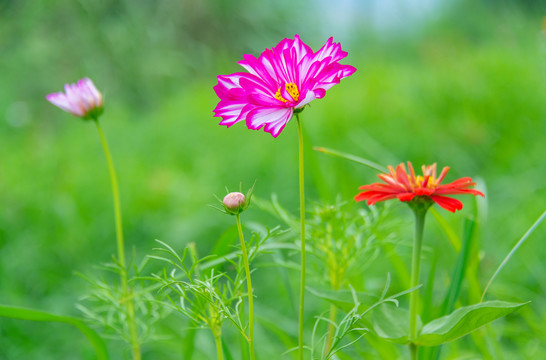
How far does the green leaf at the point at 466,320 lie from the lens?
406 millimetres

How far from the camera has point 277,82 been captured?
15.9 inches

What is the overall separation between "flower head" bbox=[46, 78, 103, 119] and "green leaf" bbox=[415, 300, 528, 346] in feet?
1.31

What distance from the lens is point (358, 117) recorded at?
174 centimetres

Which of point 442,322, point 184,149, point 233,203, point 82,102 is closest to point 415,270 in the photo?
point 442,322

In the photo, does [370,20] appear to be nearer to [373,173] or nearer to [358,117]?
[358,117]

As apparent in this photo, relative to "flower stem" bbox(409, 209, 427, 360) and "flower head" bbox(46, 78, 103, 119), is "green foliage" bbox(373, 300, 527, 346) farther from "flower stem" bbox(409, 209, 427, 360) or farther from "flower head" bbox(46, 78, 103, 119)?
"flower head" bbox(46, 78, 103, 119)

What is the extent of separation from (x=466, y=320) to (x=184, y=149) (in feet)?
4.58

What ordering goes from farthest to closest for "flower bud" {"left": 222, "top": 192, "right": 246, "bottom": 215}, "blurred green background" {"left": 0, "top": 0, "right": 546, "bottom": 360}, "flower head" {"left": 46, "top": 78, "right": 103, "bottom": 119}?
"blurred green background" {"left": 0, "top": 0, "right": 546, "bottom": 360} < "flower head" {"left": 46, "top": 78, "right": 103, "bottom": 119} < "flower bud" {"left": 222, "top": 192, "right": 246, "bottom": 215}

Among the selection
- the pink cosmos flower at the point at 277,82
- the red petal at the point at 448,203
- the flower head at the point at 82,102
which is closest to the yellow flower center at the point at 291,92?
the pink cosmos flower at the point at 277,82

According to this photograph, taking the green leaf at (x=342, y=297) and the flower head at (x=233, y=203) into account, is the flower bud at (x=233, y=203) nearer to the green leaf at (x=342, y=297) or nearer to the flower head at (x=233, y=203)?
the flower head at (x=233, y=203)

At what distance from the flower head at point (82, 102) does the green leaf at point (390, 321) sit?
1.17 ft

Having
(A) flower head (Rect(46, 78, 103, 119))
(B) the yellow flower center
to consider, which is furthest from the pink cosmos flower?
(A) flower head (Rect(46, 78, 103, 119))

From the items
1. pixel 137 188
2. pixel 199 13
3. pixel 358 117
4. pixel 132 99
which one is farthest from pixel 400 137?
pixel 199 13

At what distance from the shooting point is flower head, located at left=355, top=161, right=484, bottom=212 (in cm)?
42
